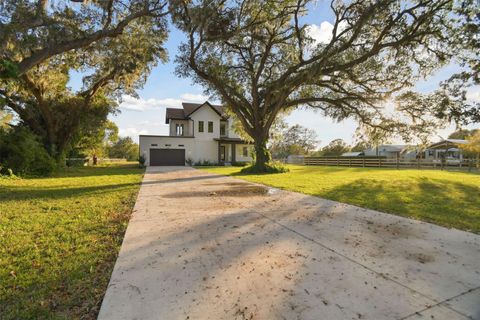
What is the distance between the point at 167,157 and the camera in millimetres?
28359

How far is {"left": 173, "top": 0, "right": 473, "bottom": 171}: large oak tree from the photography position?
11.6 m

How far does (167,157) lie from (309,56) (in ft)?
61.6

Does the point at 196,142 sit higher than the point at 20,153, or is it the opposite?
the point at 196,142

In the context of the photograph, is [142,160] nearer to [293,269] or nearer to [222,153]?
[222,153]

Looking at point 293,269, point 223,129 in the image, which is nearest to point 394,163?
point 223,129

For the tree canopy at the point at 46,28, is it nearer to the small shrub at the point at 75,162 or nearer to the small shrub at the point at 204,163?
the small shrub at the point at 75,162

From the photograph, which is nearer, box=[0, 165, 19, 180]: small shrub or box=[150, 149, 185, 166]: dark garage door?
box=[0, 165, 19, 180]: small shrub

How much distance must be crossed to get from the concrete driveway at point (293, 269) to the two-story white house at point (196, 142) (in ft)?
78.2

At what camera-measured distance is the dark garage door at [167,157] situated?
27.9 metres

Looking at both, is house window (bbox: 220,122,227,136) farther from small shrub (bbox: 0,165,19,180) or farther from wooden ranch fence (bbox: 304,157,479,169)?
small shrub (bbox: 0,165,19,180)

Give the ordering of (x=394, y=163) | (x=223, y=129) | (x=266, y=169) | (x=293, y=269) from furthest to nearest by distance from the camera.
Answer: (x=223, y=129) < (x=394, y=163) < (x=266, y=169) < (x=293, y=269)

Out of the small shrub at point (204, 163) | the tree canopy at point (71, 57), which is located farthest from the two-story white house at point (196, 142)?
the tree canopy at point (71, 57)

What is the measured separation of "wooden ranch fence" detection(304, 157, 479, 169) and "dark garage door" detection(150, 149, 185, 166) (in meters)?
17.6

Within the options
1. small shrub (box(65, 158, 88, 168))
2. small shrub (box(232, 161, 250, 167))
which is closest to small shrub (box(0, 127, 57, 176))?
small shrub (box(65, 158, 88, 168))
